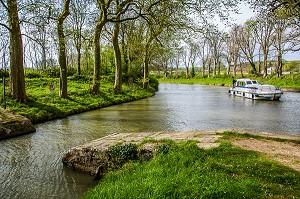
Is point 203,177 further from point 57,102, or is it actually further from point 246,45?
point 246,45

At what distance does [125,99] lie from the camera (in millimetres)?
25297

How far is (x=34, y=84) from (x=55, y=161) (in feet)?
65.8

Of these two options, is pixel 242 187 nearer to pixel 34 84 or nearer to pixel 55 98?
pixel 55 98

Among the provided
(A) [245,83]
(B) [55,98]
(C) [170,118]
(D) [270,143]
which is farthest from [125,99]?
(D) [270,143]

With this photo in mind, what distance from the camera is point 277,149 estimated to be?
6543mm

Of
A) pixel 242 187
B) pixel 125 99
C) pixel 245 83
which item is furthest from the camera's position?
pixel 245 83

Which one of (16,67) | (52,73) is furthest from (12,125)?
(52,73)

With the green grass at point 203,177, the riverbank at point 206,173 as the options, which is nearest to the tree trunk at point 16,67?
the riverbank at point 206,173

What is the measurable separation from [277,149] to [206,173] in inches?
99.9

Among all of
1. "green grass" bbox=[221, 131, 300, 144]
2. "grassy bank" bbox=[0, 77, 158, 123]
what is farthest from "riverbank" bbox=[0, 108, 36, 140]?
"green grass" bbox=[221, 131, 300, 144]

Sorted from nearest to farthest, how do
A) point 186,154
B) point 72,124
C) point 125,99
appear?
point 186,154 → point 72,124 → point 125,99

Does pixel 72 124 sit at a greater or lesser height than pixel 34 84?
lesser

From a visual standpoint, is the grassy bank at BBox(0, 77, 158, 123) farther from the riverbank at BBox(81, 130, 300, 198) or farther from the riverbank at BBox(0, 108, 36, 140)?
the riverbank at BBox(81, 130, 300, 198)

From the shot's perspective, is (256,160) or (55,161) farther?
(55,161)
